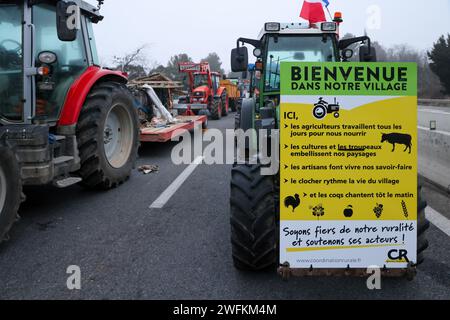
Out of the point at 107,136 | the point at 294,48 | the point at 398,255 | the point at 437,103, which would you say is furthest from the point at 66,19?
the point at 437,103

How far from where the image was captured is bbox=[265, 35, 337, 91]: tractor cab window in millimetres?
5633

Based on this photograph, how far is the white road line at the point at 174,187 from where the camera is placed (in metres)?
5.26

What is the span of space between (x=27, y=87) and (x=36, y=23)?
811mm

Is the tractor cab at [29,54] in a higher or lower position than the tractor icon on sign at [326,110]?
higher

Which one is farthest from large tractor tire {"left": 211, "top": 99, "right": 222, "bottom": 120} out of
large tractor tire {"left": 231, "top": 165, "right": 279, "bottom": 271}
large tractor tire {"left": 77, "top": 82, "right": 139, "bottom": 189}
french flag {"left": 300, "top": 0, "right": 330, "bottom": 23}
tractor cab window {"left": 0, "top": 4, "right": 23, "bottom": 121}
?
large tractor tire {"left": 231, "top": 165, "right": 279, "bottom": 271}

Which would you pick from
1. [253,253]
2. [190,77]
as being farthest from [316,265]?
[190,77]

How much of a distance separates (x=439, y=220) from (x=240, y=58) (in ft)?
10.2

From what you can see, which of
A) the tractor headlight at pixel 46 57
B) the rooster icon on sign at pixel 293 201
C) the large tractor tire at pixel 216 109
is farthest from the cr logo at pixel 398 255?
the large tractor tire at pixel 216 109

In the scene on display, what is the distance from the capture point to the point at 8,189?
12.4 feet

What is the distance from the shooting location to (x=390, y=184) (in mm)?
2826

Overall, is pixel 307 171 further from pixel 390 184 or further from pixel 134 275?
pixel 134 275

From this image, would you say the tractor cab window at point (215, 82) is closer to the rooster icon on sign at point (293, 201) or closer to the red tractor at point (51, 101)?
the red tractor at point (51, 101)

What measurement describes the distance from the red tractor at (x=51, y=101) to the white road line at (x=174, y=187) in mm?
787

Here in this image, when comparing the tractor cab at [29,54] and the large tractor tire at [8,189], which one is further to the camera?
the tractor cab at [29,54]
